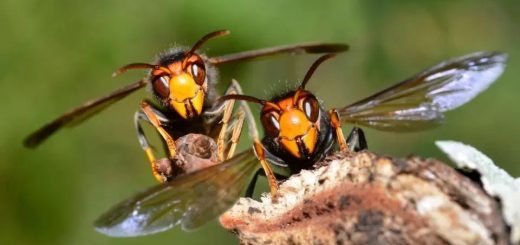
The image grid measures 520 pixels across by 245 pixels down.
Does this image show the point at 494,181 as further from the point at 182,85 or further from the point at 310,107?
the point at 182,85

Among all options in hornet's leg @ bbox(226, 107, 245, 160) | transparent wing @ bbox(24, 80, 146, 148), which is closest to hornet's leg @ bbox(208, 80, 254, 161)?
hornet's leg @ bbox(226, 107, 245, 160)

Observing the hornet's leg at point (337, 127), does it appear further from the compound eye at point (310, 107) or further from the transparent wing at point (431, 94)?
the transparent wing at point (431, 94)

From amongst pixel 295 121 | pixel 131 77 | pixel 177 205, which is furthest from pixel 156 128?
pixel 131 77

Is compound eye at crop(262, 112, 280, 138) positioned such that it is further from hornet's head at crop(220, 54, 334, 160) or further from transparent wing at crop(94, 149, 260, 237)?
transparent wing at crop(94, 149, 260, 237)

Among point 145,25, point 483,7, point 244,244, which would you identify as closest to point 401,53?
point 483,7

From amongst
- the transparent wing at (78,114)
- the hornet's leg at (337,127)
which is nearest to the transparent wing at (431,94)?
the hornet's leg at (337,127)

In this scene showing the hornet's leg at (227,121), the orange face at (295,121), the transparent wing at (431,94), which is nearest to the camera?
the orange face at (295,121)

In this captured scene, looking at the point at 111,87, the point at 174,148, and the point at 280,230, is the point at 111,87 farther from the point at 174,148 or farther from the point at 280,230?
the point at 280,230
